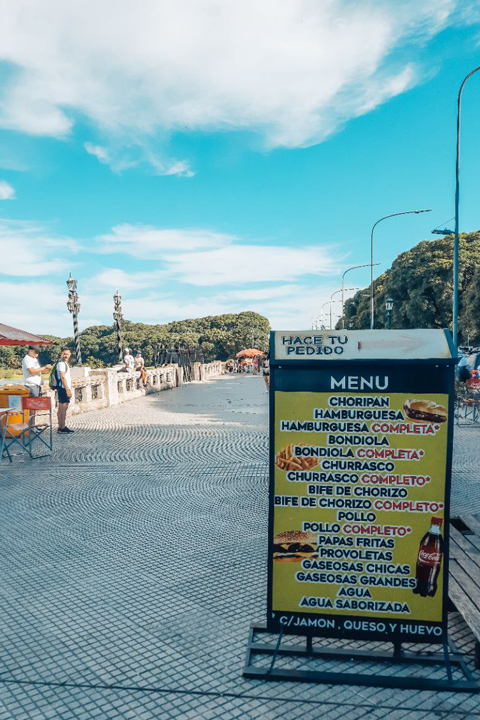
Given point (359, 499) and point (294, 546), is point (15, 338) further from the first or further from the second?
point (359, 499)

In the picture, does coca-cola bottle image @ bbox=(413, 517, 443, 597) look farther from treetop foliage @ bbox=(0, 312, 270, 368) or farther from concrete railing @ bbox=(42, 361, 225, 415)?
treetop foliage @ bbox=(0, 312, 270, 368)

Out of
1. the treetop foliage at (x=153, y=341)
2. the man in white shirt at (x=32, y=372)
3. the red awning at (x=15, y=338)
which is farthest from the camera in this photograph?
the treetop foliage at (x=153, y=341)

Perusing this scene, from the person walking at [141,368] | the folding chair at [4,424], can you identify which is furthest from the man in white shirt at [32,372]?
the person walking at [141,368]

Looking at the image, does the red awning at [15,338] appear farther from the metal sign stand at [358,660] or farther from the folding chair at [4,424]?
the metal sign stand at [358,660]

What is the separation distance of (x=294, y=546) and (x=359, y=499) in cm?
48

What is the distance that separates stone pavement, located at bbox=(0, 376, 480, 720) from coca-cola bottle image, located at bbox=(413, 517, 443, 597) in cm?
56

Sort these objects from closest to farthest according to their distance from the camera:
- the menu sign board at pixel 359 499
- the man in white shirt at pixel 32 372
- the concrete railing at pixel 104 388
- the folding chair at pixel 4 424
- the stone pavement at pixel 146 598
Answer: the stone pavement at pixel 146 598 → the menu sign board at pixel 359 499 → the folding chair at pixel 4 424 → the man in white shirt at pixel 32 372 → the concrete railing at pixel 104 388

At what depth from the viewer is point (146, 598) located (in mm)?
3953

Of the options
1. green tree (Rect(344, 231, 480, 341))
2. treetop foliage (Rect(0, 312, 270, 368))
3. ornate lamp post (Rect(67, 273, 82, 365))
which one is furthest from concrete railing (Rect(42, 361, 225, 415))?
treetop foliage (Rect(0, 312, 270, 368))

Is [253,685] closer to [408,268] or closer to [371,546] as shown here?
[371,546]

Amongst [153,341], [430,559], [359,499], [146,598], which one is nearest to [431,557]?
[430,559]

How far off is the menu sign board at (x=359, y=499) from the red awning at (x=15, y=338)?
945 cm

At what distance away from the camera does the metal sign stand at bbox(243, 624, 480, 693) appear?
2.92m

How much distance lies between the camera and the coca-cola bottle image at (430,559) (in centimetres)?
297
